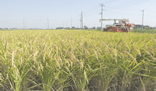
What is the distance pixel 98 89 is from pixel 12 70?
87 cm

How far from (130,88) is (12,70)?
1308mm

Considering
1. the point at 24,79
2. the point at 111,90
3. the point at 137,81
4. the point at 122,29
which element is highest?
the point at 122,29

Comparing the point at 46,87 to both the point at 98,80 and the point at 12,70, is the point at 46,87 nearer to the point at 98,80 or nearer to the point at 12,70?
the point at 12,70

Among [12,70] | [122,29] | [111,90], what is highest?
[122,29]

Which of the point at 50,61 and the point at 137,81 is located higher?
the point at 50,61

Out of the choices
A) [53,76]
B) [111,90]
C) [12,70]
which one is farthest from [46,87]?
[111,90]

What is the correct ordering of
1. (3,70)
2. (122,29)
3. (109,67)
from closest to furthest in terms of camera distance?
1. (3,70)
2. (109,67)
3. (122,29)

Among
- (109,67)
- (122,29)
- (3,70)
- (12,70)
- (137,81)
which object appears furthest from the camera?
(122,29)

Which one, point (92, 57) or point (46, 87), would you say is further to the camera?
point (92, 57)

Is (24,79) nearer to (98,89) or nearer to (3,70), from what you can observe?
(3,70)

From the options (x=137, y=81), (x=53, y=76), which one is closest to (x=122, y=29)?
(x=137, y=81)

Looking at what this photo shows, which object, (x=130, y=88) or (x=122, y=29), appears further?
(x=122, y=29)

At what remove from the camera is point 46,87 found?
3.09 ft

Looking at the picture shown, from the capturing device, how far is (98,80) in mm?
1142
